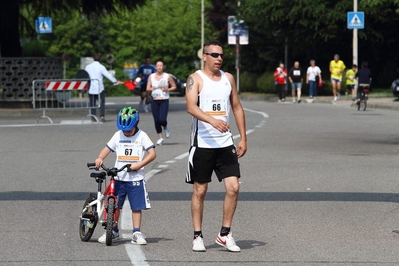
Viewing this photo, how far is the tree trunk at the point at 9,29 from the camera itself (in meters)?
34.5

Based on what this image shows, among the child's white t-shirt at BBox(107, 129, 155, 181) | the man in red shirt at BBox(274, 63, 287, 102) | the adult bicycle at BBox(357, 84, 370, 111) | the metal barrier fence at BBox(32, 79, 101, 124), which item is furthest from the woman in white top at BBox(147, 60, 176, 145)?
the man in red shirt at BBox(274, 63, 287, 102)

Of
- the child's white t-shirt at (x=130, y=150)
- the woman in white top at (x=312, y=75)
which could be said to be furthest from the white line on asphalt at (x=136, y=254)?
the woman in white top at (x=312, y=75)

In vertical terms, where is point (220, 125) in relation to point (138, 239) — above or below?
above

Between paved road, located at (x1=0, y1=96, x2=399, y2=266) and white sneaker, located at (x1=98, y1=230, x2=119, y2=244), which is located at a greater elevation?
white sneaker, located at (x1=98, y1=230, x2=119, y2=244)

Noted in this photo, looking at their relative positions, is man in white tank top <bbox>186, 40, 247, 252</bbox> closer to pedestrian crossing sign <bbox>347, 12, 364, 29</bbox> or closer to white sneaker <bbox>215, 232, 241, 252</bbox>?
white sneaker <bbox>215, 232, 241, 252</bbox>

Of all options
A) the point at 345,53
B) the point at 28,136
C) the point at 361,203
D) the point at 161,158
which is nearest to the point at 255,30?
the point at 345,53

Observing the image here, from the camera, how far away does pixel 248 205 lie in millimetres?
12047

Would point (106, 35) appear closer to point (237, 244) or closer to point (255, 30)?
point (255, 30)

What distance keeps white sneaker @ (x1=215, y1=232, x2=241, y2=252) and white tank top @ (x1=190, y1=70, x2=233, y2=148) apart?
0.74m

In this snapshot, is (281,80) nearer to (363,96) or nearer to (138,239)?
(363,96)

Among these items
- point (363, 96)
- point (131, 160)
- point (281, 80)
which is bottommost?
point (281, 80)

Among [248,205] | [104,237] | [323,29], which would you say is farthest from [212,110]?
[323,29]

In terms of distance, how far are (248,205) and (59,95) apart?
66.5ft

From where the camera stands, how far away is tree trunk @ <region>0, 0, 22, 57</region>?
3447 cm
